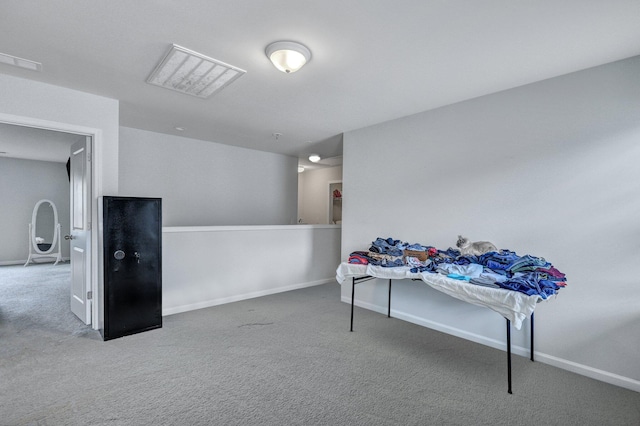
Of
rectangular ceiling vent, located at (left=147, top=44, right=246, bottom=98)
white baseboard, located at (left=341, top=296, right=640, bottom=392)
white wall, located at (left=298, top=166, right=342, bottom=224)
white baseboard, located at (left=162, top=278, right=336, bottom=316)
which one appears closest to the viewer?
white baseboard, located at (left=341, top=296, right=640, bottom=392)

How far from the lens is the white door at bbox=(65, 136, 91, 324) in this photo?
327 centimetres

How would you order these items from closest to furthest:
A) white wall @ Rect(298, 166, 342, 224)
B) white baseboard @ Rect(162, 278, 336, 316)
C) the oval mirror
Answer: white baseboard @ Rect(162, 278, 336, 316) → the oval mirror → white wall @ Rect(298, 166, 342, 224)

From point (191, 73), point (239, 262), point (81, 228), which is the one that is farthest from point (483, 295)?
point (81, 228)

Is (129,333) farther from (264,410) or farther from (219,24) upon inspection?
(219,24)

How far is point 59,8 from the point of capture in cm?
183

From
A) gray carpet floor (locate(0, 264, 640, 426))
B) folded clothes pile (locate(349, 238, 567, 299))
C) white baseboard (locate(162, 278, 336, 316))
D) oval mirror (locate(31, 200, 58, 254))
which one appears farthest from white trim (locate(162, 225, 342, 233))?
oval mirror (locate(31, 200, 58, 254))

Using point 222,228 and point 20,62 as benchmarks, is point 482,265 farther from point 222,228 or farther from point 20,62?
point 20,62

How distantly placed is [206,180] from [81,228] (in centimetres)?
221

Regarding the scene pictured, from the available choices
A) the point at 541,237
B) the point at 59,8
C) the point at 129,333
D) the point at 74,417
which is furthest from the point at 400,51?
the point at 129,333

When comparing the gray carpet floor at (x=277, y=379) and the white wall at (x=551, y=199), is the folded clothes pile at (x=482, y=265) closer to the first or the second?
the white wall at (x=551, y=199)

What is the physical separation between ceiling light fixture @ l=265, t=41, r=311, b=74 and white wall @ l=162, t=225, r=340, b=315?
2.58m

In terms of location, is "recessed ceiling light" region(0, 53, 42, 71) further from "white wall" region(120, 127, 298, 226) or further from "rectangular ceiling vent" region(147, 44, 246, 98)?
"white wall" region(120, 127, 298, 226)

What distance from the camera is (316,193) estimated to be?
825 cm

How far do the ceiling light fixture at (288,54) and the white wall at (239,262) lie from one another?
258 centimetres
